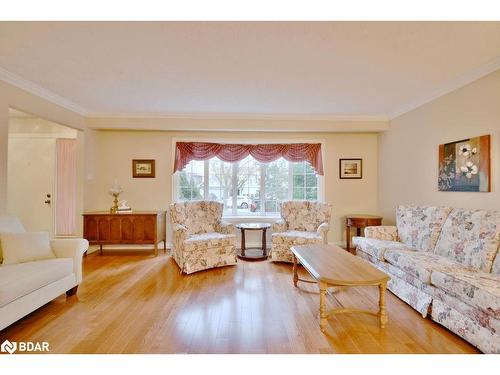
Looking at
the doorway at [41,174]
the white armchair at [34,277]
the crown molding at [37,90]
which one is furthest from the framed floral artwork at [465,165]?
the doorway at [41,174]

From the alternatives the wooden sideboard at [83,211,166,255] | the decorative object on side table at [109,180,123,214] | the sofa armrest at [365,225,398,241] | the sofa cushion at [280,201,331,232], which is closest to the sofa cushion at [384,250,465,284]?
the sofa armrest at [365,225,398,241]

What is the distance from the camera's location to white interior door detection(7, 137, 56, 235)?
5148 mm

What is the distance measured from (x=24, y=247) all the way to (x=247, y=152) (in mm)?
3331

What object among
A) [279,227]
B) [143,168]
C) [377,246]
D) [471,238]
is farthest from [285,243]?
[143,168]

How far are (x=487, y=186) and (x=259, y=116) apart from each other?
3055mm

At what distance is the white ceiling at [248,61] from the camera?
2033mm

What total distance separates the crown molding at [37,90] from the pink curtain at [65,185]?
1.47m

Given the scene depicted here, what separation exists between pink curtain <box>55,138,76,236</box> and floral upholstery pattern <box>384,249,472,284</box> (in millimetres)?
5624

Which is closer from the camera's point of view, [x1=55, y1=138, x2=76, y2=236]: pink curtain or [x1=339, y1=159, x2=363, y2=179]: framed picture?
[x1=339, y1=159, x2=363, y2=179]: framed picture

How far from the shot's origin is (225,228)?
4.03 meters

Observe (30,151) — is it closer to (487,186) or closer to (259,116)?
(259,116)

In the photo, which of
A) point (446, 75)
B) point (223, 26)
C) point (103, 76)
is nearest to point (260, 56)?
point (223, 26)

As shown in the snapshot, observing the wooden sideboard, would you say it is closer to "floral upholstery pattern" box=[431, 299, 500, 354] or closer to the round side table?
the round side table

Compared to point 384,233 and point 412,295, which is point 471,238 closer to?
point 412,295
